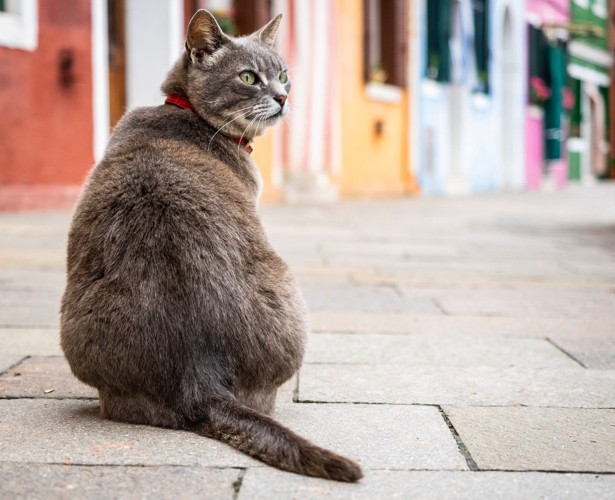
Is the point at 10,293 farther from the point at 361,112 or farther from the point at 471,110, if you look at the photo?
the point at 471,110

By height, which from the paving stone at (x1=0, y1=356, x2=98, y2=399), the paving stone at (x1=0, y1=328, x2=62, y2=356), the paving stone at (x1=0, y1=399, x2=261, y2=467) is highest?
the paving stone at (x1=0, y1=328, x2=62, y2=356)

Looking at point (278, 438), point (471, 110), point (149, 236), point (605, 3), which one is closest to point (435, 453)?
point (278, 438)

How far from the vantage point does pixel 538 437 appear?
7.07 feet

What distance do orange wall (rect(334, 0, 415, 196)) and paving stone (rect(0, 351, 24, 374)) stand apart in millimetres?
10882

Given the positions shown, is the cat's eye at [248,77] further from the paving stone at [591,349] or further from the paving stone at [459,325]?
the paving stone at [591,349]

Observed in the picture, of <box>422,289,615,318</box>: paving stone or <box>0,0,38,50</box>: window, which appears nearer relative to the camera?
<box>422,289,615,318</box>: paving stone

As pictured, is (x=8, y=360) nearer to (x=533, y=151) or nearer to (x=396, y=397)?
(x=396, y=397)

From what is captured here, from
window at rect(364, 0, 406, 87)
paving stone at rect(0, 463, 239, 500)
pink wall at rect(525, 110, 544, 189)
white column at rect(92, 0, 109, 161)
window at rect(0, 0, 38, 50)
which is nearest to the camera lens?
paving stone at rect(0, 463, 239, 500)

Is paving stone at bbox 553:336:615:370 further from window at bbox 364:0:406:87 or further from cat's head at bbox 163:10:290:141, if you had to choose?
window at bbox 364:0:406:87

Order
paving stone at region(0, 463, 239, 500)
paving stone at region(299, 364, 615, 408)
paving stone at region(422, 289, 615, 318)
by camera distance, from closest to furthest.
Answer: paving stone at region(0, 463, 239, 500)
paving stone at region(299, 364, 615, 408)
paving stone at region(422, 289, 615, 318)

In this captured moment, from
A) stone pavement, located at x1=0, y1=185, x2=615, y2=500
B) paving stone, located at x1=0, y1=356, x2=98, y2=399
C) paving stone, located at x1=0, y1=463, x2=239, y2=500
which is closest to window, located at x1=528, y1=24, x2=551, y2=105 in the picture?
stone pavement, located at x1=0, y1=185, x2=615, y2=500

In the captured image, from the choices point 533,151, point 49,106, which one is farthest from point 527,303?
point 533,151

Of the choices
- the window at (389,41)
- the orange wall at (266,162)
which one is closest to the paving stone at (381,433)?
the orange wall at (266,162)

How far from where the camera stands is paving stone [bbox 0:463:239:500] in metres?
1.71
